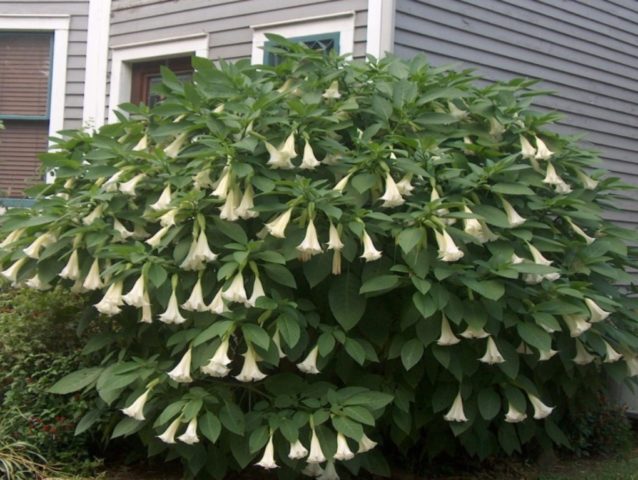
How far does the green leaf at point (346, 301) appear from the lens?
442 cm

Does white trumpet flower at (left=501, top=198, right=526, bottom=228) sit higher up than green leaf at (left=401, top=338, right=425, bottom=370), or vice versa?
white trumpet flower at (left=501, top=198, right=526, bottom=228)

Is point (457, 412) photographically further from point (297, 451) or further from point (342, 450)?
point (297, 451)

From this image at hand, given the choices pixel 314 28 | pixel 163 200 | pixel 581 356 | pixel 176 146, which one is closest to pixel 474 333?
pixel 581 356

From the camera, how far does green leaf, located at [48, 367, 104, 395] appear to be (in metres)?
4.68

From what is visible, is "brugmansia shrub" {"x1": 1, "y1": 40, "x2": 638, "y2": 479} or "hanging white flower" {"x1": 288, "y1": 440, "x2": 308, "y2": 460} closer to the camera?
"hanging white flower" {"x1": 288, "y1": 440, "x2": 308, "y2": 460}

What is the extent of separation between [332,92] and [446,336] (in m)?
1.71

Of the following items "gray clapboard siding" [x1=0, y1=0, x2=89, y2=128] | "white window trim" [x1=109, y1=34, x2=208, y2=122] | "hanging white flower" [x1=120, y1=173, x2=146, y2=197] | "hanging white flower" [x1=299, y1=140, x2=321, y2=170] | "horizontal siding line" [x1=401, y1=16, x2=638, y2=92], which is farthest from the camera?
"gray clapboard siding" [x1=0, y1=0, x2=89, y2=128]

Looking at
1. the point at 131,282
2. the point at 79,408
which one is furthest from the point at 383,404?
the point at 79,408

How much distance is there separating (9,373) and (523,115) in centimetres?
376

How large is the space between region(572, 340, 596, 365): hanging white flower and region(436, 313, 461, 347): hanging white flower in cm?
97

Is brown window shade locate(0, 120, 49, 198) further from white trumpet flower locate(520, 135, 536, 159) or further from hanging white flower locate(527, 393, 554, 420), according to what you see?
hanging white flower locate(527, 393, 554, 420)

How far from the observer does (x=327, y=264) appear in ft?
14.7

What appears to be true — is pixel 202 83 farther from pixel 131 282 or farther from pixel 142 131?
pixel 131 282

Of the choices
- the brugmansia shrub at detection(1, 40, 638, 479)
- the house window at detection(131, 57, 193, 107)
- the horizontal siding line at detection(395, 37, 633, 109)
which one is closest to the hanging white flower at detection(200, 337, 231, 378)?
the brugmansia shrub at detection(1, 40, 638, 479)
